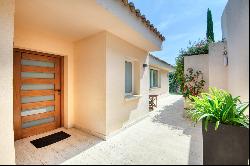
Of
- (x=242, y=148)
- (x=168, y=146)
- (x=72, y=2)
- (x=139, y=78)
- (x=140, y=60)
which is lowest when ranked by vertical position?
(x=168, y=146)

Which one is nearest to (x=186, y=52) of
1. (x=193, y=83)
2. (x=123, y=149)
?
(x=193, y=83)

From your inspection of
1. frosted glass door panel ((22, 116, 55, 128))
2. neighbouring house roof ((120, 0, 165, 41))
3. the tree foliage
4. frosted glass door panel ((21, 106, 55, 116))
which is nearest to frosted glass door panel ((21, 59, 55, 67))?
frosted glass door panel ((21, 106, 55, 116))

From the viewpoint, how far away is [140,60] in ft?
20.9

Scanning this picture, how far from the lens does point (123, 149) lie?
3605 mm

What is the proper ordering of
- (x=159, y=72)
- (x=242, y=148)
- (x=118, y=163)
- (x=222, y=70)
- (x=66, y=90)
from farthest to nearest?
(x=159, y=72)
(x=222, y=70)
(x=66, y=90)
(x=118, y=163)
(x=242, y=148)

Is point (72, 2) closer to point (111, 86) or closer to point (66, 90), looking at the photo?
point (111, 86)

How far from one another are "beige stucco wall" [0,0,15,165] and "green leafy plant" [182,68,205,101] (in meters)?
6.51

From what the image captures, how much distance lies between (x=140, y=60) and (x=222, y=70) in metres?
3.44

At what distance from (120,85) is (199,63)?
4.22 m

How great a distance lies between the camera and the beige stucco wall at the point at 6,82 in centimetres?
239

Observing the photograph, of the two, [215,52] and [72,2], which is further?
[215,52]

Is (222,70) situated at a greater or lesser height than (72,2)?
lesser

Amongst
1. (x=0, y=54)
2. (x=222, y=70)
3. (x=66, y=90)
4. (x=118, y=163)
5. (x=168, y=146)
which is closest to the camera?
(x=0, y=54)

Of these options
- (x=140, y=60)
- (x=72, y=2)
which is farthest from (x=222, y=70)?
(x=72, y=2)
